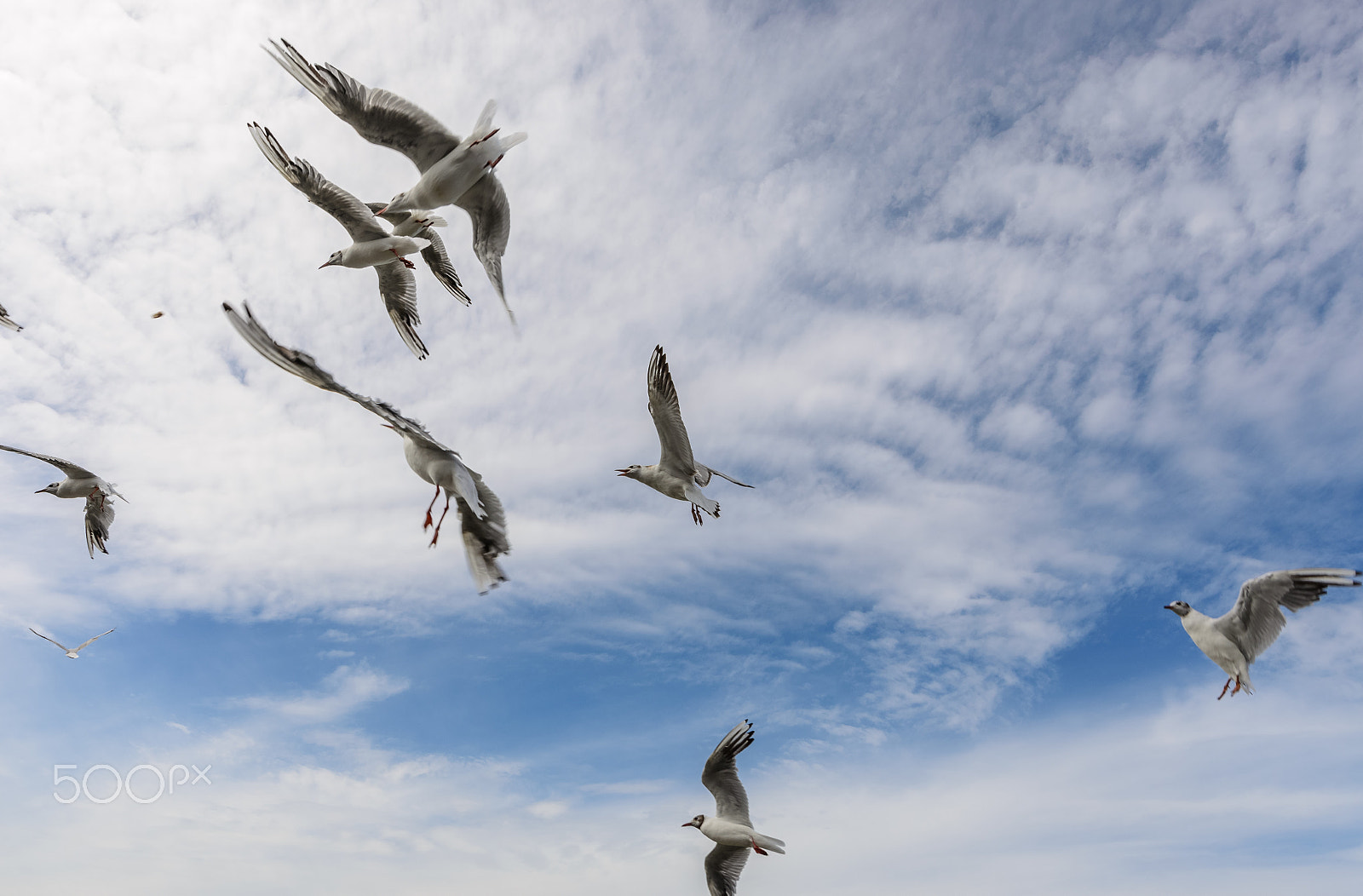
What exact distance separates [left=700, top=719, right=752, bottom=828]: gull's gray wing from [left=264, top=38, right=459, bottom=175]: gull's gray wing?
1109 centimetres

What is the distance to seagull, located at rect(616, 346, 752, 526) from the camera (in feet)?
43.6

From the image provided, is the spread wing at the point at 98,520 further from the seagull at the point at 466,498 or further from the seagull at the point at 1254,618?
the seagull at the point at 1254,618

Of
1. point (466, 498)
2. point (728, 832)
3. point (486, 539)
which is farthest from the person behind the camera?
point (728, 832)

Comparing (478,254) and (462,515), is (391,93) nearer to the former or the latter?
(478,254)

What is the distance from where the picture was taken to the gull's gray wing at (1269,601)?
40.5 feet

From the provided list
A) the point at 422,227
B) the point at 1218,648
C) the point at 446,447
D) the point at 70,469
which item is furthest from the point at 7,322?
the point at 1218,648

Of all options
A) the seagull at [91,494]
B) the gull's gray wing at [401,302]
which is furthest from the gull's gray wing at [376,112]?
the seagull at [91,494]

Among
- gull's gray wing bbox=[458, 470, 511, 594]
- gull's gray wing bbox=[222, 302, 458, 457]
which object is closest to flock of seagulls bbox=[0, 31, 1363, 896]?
gull's gray wing bbox=[458, 470, 511, 594]

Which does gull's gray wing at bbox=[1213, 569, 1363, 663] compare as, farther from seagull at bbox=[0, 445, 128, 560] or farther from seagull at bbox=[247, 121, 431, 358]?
seagull at bbox=[0, 445, 128, 560]

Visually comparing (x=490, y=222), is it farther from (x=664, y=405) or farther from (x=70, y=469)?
(x=70, y=469)

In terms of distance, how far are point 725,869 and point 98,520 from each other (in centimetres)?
1380

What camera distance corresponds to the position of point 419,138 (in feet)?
38.6

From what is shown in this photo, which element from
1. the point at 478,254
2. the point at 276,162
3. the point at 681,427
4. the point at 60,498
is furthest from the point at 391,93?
the point at 60,498

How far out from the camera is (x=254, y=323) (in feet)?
17.9
